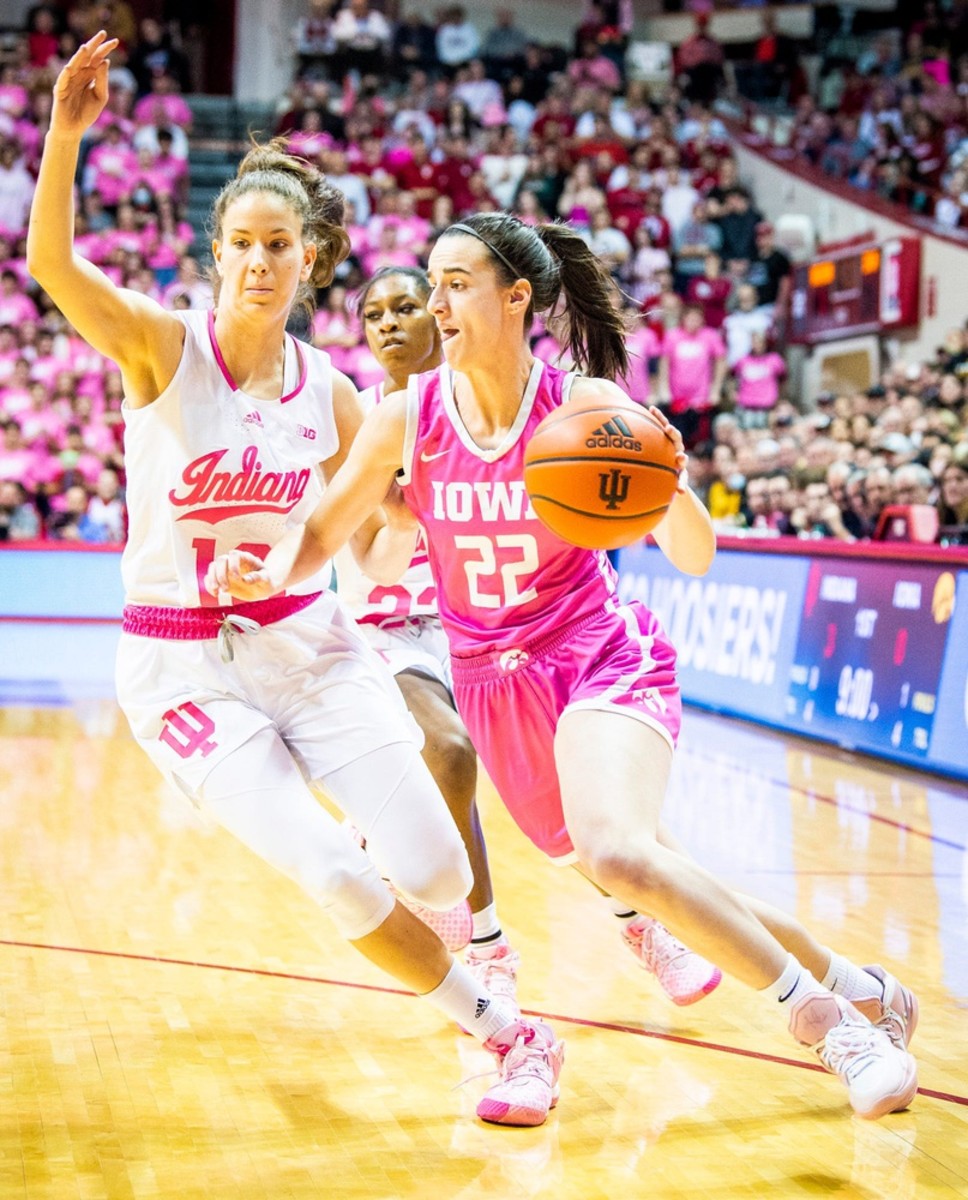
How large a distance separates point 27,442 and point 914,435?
24.7ft

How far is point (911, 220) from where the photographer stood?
15594mm

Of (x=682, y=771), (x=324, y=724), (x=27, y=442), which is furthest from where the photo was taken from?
(x=27, y=442)

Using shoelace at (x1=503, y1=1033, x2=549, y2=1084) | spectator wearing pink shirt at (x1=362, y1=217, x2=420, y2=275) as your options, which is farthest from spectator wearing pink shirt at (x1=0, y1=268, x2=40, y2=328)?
shoelace at (x1=503, y1=1033, x2=549, y2=1084)

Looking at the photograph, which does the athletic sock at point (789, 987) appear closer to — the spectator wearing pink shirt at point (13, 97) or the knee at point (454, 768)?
the knee at point (454, 768)

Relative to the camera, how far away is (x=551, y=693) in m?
3.38

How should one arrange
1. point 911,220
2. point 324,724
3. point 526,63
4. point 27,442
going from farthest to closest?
point 526,63, point 911,220, point 27,442, point 324,724

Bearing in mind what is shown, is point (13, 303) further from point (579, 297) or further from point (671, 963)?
point (671, 963)

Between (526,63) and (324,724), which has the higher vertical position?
(526,63)

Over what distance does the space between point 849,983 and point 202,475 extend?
1.83m

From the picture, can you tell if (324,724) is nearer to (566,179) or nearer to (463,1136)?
(463,1136)

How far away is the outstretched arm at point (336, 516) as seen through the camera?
10.4ft

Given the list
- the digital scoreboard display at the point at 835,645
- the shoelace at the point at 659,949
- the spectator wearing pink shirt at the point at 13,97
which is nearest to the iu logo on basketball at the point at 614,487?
the shoelace at the point at 659,949

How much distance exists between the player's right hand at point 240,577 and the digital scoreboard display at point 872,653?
497 cm

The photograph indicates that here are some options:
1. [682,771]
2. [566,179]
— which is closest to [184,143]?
[566,179]
